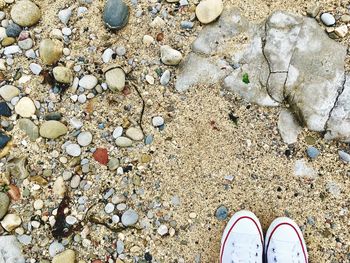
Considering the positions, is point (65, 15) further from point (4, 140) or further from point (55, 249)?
point (55, 249)

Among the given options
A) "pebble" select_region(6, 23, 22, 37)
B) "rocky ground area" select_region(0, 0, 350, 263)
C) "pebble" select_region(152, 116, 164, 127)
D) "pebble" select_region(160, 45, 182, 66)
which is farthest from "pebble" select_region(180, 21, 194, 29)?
"pebble" select_region(6, 23, 22, 37)

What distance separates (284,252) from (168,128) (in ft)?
2.77

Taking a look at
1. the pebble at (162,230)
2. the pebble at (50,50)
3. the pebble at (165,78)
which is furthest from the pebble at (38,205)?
the pebble at (165,78)

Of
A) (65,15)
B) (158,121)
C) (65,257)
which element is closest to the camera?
(65,257)

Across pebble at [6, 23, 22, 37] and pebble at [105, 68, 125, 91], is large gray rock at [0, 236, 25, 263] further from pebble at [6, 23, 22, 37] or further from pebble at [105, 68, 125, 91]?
pebble at [6, 23, 22, 37]

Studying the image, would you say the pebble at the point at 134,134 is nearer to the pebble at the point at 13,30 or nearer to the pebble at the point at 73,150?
the pebble at the point at 73,150

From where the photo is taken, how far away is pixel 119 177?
271 cm

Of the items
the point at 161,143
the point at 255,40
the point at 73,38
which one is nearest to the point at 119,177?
the point at 161,143

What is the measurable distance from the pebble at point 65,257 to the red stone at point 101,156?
461mm

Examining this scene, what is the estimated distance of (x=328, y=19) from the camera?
2.73 m

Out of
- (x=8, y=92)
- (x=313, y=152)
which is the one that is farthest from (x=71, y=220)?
(x=313, y=152)

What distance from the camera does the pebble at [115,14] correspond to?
9.17 feet

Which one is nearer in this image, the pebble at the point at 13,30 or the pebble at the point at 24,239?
the pebble at the point at 24,239

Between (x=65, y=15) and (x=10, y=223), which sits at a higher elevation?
(x=65, y=15)
